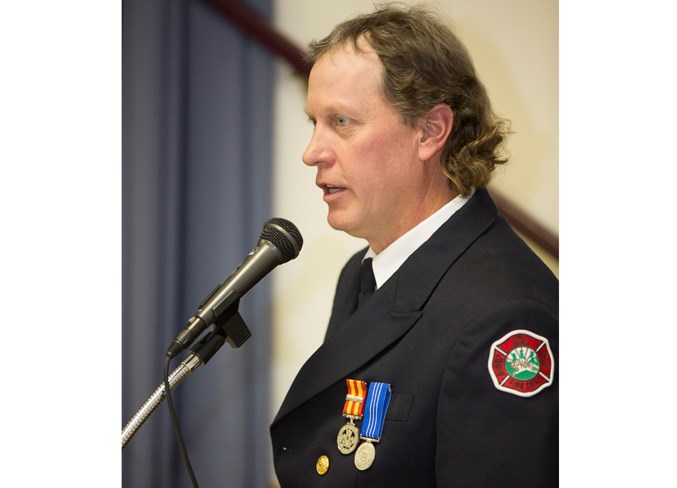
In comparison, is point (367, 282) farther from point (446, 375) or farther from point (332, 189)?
point (446, 375)

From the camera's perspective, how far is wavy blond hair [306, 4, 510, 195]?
4.06ft

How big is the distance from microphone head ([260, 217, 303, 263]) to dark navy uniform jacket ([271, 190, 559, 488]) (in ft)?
0.62

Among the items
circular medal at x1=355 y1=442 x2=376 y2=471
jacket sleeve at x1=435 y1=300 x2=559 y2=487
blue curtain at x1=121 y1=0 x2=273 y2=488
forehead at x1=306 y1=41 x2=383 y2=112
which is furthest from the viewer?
blue curtain at x1=121 y1=0 x2=273 y2=488

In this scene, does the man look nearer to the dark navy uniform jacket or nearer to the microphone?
the dark navy uniform jacket

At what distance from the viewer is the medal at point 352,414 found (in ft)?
3.54

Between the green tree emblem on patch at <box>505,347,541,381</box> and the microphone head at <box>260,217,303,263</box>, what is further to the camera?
the microphone head at <box>260,217,303,263</box>

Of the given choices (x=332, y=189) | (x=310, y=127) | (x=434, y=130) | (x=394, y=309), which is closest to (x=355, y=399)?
(x=394, y=309)

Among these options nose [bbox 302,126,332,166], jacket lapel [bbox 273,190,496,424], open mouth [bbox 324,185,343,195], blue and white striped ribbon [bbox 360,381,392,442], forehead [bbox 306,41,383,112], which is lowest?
blue and white striped ribbon [bbox 360,381,392,442]

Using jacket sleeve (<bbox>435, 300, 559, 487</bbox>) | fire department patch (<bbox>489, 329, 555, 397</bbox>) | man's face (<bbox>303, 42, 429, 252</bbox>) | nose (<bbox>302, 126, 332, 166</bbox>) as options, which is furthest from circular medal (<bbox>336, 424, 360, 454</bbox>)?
nose (<bbox>302, 126, 332, 166</bbox>)

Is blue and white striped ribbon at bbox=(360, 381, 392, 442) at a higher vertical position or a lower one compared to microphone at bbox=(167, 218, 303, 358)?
lower

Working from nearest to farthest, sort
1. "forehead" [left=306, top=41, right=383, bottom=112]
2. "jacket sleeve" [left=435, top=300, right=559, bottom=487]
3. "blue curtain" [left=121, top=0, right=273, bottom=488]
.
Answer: "jacket sleeve" [left=435, top=300, right=559, bottom=487] < "forehead" [left=306, top=41, right=383, bottom=112] < "blue curtain" [left=121, top=0, right=273, bottom=488]

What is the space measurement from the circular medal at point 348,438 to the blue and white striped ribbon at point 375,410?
1cm
